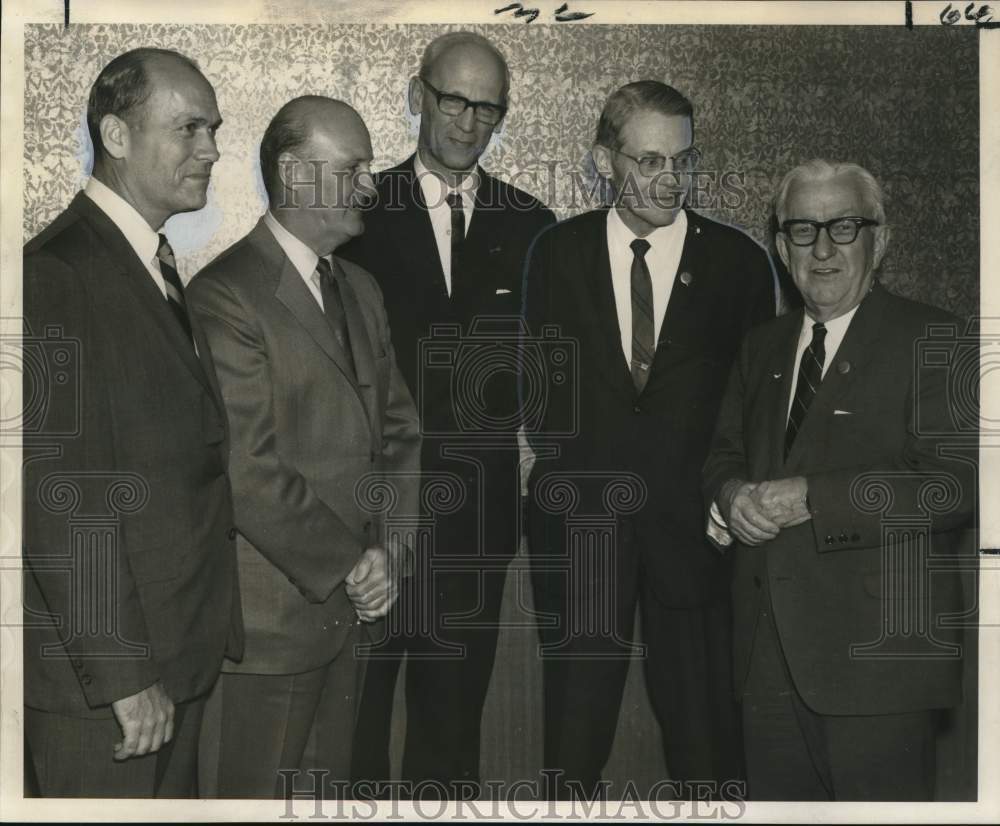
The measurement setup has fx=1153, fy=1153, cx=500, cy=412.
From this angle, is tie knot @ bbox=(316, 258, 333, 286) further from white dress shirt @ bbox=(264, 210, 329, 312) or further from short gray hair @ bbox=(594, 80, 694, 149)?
short gray hair @ bbox=(594, 80, 694, 149)

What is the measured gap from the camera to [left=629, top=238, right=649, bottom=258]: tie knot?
3271mm

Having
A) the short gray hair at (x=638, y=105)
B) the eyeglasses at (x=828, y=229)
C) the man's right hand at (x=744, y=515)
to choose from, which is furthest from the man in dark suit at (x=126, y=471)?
the eyeglasses at (x=828, y=229)

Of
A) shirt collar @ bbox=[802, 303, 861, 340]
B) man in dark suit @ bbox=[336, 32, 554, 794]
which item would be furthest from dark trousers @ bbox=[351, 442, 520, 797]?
shirt collar @ bbox=[802, 303, 861, 340]

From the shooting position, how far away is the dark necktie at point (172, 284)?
3.13m

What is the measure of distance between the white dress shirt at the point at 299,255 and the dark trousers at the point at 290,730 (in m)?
0.97

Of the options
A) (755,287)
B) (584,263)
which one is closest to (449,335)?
(584,263)

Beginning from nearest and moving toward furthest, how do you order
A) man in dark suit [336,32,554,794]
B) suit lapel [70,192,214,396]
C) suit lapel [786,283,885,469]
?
suit lapel [70,192,214,396], suit lapel [786,283,885,469], man in dark suit [336,32,554,794]

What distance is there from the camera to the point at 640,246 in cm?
327

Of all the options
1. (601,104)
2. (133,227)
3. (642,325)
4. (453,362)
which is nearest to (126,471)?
(133,227)

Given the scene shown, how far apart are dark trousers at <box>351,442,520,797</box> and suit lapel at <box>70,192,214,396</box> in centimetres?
70

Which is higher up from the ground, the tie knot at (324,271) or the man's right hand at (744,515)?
the tie knot at (324,271)

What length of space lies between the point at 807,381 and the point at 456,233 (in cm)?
106

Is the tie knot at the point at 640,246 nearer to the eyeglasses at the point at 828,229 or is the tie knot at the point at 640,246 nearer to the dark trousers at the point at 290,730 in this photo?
the eyeglasses at the point at 828,229

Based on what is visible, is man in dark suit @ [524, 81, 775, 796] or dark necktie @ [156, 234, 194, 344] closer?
dark necktie @ [156, 234, 194, 344]
